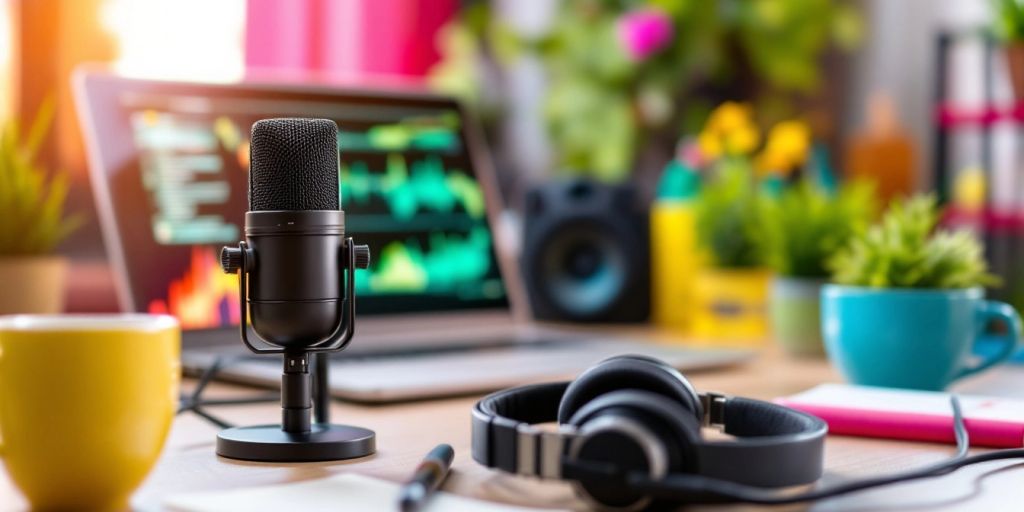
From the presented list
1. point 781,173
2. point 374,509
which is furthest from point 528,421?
point 781,173

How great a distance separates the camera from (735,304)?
129 cm

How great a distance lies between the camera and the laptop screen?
98 cm

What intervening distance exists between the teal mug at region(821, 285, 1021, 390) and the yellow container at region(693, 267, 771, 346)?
455 mm

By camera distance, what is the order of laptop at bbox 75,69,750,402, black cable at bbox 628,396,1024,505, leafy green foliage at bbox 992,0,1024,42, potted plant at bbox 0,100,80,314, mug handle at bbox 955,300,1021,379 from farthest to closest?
1. leafy green foliage at bbox 992,0,1024,42
2. potted plant at bbox 0,100,80,314
3. laptop at bbox 75,69,750,402
4. mug handle at bbox 955,300,1021,379
5. black cable at bbox 628,396,1024,505

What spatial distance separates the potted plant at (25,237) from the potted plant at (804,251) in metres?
0.71

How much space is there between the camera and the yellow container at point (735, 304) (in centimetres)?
128

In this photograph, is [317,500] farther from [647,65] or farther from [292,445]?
[647,65]

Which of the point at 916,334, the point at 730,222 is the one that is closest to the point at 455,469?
the point at 916,334

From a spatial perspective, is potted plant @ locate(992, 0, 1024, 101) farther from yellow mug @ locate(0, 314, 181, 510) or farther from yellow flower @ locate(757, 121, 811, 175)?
yellow mug @ locate(0, 314, 181, 510)

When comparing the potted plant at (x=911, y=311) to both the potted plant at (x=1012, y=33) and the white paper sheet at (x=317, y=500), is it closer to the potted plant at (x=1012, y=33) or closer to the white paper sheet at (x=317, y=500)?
the white paper sheet at (x=317, y=500)

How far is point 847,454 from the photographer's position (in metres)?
0.60

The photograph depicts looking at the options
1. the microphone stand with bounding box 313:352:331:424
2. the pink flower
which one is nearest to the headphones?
the microphone stand with bounding box 313:352:331:424

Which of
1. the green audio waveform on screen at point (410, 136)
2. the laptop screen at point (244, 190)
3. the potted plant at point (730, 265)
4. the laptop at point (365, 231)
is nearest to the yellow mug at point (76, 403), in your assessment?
the laptop at point (365, 231)

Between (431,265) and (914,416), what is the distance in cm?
62
